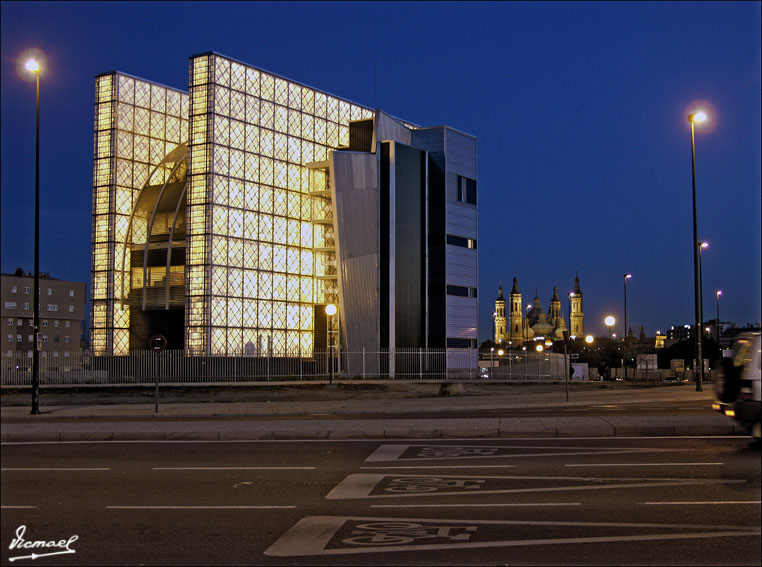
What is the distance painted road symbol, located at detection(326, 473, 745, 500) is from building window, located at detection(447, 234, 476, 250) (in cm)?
4997

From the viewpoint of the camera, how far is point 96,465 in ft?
44.9

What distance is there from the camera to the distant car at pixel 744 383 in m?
14.5

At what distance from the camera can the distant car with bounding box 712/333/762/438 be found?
14.5 metres

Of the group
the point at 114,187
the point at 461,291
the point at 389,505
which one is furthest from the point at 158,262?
the point at 389,505

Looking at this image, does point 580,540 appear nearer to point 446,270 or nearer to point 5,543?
point 5,543

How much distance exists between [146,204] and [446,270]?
24.3m

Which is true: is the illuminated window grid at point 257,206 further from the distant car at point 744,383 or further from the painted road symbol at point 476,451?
the distant car at point 744,383

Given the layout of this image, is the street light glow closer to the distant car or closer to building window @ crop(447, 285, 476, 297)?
the distant car

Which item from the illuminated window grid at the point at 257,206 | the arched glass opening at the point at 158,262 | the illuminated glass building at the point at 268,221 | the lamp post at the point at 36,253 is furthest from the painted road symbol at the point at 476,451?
the arched glass opening at the point at 158,262

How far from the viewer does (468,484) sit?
457 inches

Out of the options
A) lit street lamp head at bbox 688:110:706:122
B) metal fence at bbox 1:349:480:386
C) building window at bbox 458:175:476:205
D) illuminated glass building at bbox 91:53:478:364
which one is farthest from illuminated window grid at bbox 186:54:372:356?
lit street lamp head at bbox 688:110:706:122

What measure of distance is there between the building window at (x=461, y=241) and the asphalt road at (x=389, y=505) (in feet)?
152

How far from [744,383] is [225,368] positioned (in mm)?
39923

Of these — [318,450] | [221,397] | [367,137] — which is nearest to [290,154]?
[367,137]
